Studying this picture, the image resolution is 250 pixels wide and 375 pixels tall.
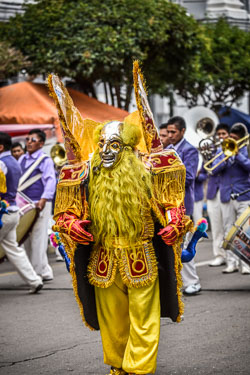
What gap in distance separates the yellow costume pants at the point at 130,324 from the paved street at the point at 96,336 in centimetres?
47

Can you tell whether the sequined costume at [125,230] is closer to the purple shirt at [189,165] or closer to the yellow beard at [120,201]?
the yellow beard at [120,201]

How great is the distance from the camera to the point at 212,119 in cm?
1728

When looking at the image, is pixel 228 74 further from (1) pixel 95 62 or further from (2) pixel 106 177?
(2) pixel 106 177

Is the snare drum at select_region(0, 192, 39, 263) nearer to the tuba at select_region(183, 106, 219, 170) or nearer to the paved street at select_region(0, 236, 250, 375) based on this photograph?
the paved street at select_region(0, 236, 250, 375)

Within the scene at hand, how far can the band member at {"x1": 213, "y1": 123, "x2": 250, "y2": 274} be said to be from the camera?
10062mm

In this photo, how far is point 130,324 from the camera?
17.0ft

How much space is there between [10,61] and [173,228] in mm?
10412

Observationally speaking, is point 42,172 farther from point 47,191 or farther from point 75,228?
point 75,228

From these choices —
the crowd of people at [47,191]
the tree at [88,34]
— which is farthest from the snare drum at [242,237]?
the tree at [88,34]

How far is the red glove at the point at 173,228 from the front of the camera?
5.01 m

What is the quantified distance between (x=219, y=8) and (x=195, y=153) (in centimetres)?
1888

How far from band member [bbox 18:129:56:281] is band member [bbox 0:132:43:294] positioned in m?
0.94

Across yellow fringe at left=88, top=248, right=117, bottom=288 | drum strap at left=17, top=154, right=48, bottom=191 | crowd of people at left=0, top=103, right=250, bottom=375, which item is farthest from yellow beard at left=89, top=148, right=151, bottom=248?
drum strap at left=17, top=154, right=48, bottom=191

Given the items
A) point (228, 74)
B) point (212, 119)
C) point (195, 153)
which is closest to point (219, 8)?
point (228, 74)
